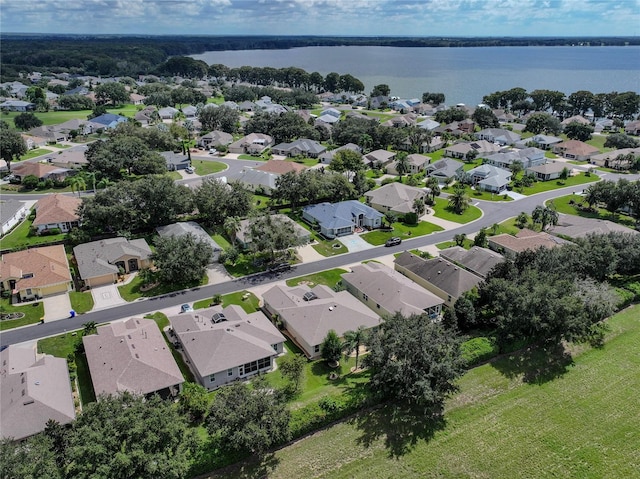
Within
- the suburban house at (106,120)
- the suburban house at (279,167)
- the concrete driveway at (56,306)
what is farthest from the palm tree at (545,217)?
the suburban house at (106,120)

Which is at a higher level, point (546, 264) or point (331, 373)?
point (546, 264)

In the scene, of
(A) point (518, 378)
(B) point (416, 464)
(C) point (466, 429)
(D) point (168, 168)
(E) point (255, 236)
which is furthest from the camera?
(D) point (168, 168)

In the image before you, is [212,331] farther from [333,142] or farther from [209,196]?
[333,142]

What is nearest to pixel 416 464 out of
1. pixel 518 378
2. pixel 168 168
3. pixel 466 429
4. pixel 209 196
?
pixel 466 429

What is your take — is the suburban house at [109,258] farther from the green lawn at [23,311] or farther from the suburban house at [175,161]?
the suburban house at [175,161]

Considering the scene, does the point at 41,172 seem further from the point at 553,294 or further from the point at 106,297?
the point at 553,294

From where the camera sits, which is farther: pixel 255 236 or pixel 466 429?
pixel 255 236

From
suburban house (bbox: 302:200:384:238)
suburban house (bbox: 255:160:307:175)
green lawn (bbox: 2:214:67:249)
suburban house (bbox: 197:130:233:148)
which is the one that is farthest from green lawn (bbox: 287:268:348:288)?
suburban house (bbox: 197:130:233:148)
